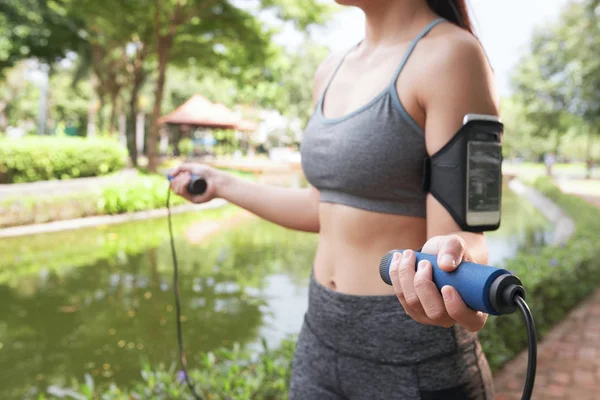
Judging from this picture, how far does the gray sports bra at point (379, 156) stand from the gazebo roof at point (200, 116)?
22.1 meters

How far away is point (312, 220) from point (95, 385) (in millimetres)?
2727

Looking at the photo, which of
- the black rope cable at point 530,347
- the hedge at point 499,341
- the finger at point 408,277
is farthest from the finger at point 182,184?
the hedge at point 499,341

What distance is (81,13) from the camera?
49.5 ft

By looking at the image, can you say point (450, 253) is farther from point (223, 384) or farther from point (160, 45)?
point (160, 45)

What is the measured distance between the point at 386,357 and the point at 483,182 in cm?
43

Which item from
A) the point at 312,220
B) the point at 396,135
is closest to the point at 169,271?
the point at 312,220

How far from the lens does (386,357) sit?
1.17m

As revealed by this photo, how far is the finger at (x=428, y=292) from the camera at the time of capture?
74cm

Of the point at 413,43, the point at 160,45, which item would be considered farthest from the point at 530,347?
the point at 160,45

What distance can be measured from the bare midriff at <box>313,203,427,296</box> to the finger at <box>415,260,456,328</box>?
0.41 metres

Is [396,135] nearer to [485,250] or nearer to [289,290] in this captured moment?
[485,250]

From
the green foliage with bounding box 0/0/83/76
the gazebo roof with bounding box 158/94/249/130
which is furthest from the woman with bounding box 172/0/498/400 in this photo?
the gazebo roof with bounding box 158/94/249/130

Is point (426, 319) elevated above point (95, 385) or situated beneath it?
elevated above

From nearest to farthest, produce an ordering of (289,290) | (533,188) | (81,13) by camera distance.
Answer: (289,290) < (81,13) < (533,188)
